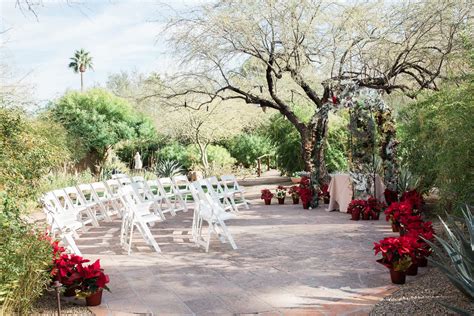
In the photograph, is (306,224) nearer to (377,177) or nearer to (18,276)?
(377,177)

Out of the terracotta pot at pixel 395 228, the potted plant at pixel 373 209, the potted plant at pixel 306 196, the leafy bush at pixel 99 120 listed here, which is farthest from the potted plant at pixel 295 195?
the leafy bush at pixel 99 120

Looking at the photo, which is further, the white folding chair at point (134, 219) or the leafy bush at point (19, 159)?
the white folding chair at point (134, 219)

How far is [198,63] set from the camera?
12.2m

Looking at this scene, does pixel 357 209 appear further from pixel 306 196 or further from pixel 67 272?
pixel 67 272

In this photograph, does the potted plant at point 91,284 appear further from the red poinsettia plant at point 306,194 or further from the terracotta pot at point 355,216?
the red poinsettia plant at point 306,194

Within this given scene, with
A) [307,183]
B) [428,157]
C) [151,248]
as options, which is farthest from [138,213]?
[307,183]

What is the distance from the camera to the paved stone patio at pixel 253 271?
424 centimetres

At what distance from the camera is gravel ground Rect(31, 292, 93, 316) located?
4152mm

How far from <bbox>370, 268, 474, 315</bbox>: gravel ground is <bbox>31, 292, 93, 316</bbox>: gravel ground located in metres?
2.40

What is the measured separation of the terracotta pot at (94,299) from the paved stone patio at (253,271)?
0.08 meters

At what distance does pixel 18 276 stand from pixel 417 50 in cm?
961

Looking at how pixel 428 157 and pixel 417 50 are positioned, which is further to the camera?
pixel 417 50

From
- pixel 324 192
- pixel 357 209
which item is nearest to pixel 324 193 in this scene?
pixel 324 192

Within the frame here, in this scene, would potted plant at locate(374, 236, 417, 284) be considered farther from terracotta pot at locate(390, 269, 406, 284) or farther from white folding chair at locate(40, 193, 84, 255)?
white folding chair at locate(40, 193, 84, 255)
